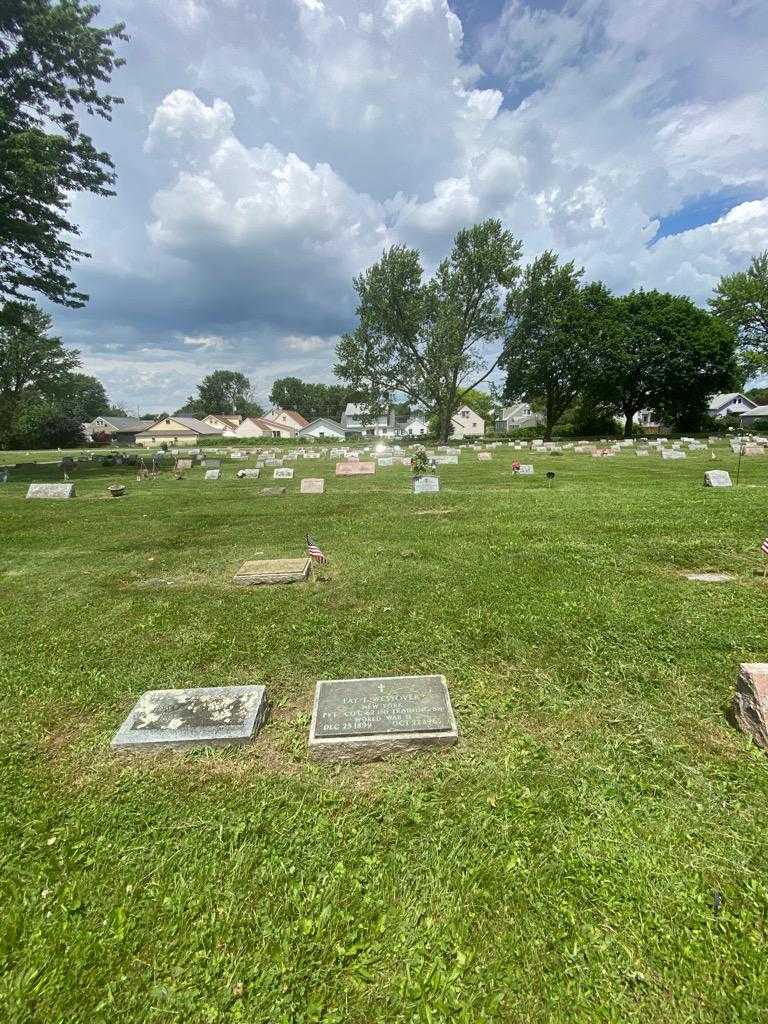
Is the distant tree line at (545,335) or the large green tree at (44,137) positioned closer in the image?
the large green tree at (44,137)

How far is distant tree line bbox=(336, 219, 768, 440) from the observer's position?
4275 cm

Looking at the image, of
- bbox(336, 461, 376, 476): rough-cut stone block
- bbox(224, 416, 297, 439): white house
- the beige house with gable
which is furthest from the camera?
bbox(224, 416, 297, 439): white house

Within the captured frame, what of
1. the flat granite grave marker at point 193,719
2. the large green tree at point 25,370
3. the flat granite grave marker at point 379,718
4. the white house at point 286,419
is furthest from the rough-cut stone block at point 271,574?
the white house at point 286,419

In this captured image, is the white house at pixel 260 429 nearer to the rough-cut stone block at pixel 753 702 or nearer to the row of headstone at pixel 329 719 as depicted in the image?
the row of headstone at pixel 329 719

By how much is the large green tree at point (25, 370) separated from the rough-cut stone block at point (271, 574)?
5744 centimetres

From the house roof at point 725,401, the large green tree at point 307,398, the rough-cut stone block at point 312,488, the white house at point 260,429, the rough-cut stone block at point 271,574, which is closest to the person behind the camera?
the rough-cut stone block at point 271,574

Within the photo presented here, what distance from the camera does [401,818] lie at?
3.08m

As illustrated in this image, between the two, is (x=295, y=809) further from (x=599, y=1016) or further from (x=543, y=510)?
(x=543, y=510)

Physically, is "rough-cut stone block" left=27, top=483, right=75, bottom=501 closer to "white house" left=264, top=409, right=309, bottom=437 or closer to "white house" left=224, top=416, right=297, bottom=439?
"white house" left=224, top=416, right=297, bottom=439

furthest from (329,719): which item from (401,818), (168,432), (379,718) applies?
(168,432)

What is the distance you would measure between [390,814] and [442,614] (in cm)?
299

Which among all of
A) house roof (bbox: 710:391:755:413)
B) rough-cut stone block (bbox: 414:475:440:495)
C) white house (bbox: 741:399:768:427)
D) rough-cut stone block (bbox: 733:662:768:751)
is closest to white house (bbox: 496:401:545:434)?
house roof (bbox: 710:391:755:413)

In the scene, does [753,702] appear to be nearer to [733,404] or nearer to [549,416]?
[549,416]

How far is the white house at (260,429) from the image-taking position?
85062mm
